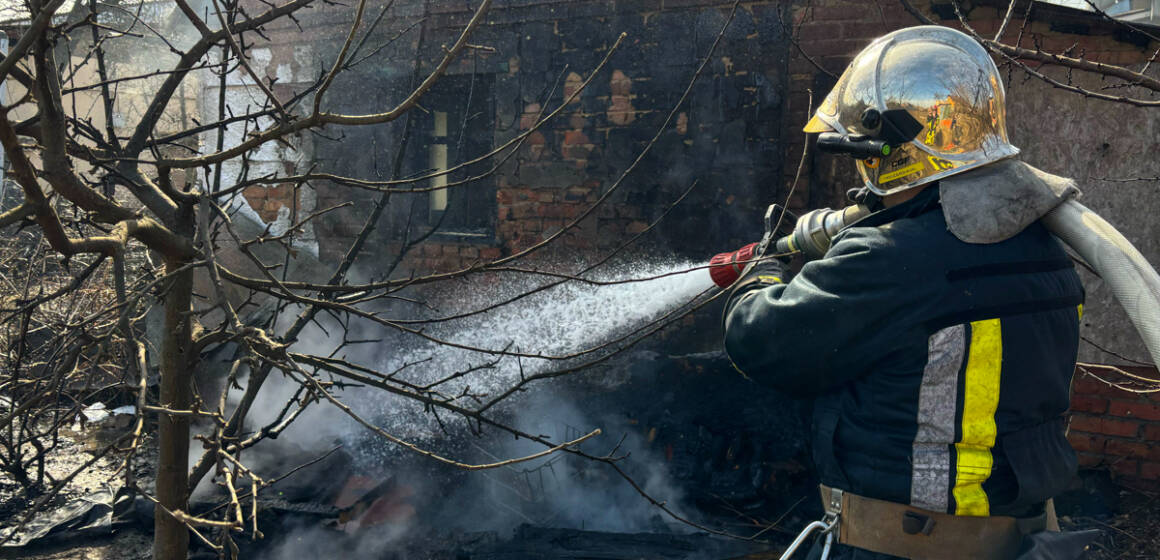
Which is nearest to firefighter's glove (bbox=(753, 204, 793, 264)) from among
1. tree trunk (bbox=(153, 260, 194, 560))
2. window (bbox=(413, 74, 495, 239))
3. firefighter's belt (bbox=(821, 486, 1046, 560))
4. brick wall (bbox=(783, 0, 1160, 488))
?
firefighter's belt (bbox=(821, 486, 1046, 560))

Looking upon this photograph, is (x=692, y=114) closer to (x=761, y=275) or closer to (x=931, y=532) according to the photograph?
(x=761, y=275)

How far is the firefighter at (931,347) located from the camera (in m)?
1.97

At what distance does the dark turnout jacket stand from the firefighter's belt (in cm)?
4

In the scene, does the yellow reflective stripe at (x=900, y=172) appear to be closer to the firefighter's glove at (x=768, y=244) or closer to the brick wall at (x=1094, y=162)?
the firefighter's glove at (x=768, y=244)

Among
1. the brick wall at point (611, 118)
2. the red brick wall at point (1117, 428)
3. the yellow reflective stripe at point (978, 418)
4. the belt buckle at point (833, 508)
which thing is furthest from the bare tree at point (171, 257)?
the red brick wall at point (1117, 428)

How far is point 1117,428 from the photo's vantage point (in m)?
4.71

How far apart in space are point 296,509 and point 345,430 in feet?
3.43

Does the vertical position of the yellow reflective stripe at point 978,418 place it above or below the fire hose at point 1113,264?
below

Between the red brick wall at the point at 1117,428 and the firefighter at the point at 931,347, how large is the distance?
3.17 metres

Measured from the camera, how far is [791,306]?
212 centimetres

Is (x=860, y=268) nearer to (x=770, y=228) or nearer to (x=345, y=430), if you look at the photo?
(x=770, y=228)

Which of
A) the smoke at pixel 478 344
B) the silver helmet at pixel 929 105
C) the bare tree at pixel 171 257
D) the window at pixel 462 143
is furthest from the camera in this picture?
the window at pixel 462 143

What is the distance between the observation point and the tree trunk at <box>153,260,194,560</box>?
94.4 inches

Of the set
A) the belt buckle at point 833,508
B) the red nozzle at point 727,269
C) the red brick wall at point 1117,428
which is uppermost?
the red nozzle at point 727,269
